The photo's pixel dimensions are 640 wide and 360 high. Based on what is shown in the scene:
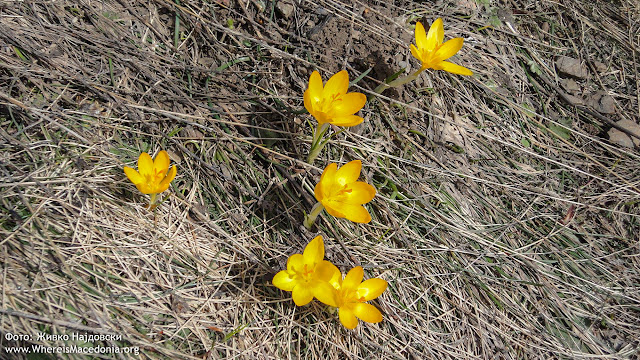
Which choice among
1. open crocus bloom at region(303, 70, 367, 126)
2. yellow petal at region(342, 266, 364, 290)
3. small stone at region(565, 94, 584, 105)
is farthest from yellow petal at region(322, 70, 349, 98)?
small stone at region(565, 94, 584, 105)

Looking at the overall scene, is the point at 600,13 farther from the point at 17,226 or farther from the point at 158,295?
the point at 17,226

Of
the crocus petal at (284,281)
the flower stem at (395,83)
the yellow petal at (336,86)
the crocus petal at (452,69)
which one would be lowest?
the crocus petal at (284,281)

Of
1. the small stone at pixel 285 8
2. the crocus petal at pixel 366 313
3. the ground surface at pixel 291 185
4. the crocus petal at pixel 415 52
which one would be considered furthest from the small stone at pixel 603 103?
the crocus petal at pixel 366 313

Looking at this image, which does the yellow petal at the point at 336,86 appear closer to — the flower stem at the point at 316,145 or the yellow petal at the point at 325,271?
the flower stem at the point at 316,145

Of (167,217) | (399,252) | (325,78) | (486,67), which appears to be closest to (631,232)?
(486,67)

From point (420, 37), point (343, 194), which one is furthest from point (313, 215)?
point (420, 37)

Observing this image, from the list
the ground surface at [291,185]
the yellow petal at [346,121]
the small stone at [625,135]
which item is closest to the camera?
the ground surface at [291,185]

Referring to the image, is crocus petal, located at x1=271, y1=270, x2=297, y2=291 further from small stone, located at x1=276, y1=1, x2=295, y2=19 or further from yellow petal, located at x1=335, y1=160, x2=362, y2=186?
small stone, located at x1=276, y1=1, x2=295, y2=19
